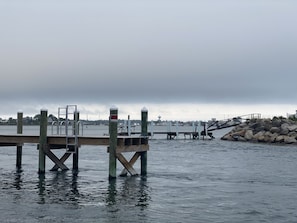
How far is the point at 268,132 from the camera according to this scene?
208 feet

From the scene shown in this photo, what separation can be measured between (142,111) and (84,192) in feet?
20.1

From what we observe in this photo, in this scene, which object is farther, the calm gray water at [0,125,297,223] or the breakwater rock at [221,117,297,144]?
the breakwater rock at [221,117,297,144]

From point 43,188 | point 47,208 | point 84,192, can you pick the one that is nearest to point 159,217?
point 47,208

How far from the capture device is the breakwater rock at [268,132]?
58969mm

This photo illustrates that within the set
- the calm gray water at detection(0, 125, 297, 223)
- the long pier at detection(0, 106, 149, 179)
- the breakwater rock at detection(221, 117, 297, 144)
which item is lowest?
the calm gray water at detection(0, 125, 297, 223)

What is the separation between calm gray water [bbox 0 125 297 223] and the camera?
53.2 ft

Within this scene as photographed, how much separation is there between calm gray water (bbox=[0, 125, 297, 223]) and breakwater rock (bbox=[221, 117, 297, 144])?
2939 cm

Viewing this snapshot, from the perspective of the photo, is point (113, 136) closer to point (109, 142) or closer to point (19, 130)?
point (109, 142)

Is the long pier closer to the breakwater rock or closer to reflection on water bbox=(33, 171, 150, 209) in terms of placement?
reflection on water bbox=(33, 171, 150, 209)

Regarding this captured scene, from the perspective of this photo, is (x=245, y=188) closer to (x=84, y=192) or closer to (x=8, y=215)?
Result: (x=84, y=192)

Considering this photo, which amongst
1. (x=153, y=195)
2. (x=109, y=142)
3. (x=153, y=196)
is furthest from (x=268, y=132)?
(x=153, y=196)

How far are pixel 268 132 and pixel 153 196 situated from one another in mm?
45799

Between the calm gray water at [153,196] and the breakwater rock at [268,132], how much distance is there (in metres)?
29.4

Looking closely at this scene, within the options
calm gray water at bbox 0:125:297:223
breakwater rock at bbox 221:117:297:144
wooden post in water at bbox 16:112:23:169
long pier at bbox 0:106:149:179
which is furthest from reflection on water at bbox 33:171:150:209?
breakwater rock at bbox 221:117:297:144
